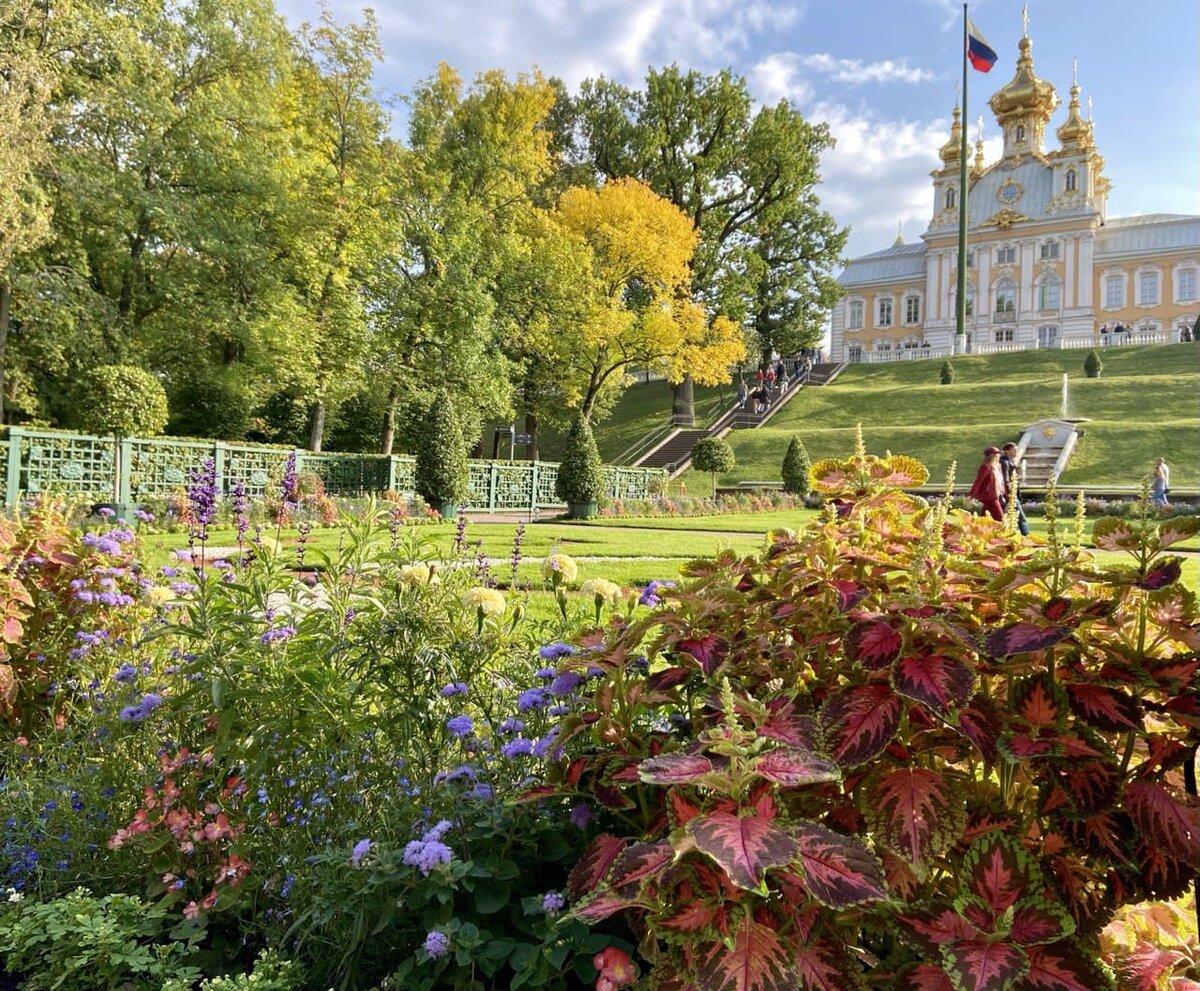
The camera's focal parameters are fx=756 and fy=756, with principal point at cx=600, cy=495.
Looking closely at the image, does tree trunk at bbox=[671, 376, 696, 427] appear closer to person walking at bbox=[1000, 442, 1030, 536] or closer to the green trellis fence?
the green trellis fence

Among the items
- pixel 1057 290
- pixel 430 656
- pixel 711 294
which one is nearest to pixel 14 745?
pixel 430 656

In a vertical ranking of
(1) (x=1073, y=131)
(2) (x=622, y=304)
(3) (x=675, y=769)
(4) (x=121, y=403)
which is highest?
(1) (x=1073, y=131)

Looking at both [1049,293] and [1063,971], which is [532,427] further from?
[1049,293]

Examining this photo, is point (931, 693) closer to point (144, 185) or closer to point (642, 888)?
point (642, 888)

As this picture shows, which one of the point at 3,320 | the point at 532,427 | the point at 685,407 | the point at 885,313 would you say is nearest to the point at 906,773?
the point at 3,320

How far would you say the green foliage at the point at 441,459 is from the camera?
1583 cm

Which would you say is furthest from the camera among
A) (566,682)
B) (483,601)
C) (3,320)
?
(3,320)

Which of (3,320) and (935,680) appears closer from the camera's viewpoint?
(935,680)

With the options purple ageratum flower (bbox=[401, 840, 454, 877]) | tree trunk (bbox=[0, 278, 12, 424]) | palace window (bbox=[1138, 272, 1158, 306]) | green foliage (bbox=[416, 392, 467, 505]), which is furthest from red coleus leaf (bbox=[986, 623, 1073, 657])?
palace window (bbox=[1138, 272, 1158, 306])

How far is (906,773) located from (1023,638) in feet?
0.87

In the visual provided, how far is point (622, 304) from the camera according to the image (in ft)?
80.1

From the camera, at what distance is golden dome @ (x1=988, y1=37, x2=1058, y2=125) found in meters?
49.2

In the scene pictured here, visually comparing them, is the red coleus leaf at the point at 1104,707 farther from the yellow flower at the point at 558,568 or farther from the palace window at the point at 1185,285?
the palace window at the point at 1185,285

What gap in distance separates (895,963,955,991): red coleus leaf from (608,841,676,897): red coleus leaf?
0.39 m
